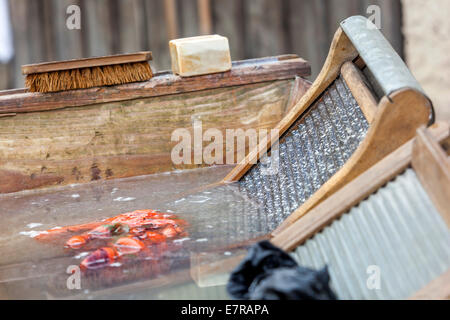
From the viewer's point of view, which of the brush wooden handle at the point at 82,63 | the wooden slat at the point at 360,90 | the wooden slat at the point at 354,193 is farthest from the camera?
the brush wooden handle at the point at 82,63

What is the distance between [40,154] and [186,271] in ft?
3.82

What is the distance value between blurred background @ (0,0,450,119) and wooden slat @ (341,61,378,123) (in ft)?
7.24

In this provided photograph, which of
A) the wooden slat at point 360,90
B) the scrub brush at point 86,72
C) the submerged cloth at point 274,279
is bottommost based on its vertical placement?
the submerged cloth at point 274,279

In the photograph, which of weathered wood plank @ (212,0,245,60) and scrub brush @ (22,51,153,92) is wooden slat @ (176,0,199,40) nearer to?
weathered wood plank @ (212,0,245,60)

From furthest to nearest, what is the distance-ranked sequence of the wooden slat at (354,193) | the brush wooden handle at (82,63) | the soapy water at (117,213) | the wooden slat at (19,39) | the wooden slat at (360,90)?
1. the wooden slat at (19,39)
2. the brush wooden handle at (82,63)
3. the wooden slat at (360,90)
4. the soapy water at (117,213)
5. the wooden slat at (354,193)

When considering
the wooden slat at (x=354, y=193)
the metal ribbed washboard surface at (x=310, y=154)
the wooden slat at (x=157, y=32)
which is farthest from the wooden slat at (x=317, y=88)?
the wooden slat at (x=157, y=32)

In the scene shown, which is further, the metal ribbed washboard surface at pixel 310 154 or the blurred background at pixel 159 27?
the blurred background at pixel 159 27

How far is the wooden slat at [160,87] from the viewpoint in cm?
222

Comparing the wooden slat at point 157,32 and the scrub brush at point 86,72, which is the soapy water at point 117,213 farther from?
the wooden slat at point 157,32

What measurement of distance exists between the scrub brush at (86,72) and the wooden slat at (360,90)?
2.67ft

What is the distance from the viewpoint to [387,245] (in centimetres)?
110

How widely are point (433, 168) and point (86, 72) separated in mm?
1532

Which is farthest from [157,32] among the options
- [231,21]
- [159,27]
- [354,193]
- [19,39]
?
[354,193]
